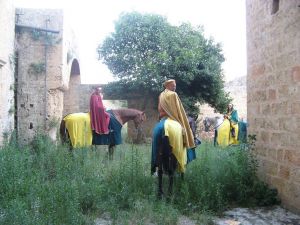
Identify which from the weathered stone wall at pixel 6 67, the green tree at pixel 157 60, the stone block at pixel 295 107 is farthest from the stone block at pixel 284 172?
the green tree at pixel 157 60

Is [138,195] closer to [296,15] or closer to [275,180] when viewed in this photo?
[275,180]

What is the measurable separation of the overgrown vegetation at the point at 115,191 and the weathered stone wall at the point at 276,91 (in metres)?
0.38

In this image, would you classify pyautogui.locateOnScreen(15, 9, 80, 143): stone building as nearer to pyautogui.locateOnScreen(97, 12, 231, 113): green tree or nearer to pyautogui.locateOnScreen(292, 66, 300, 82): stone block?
pyautogui.locateOnScreen(97, 12, 231, 113): green tree

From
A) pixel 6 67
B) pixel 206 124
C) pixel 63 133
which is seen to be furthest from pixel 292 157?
pixel 206 124

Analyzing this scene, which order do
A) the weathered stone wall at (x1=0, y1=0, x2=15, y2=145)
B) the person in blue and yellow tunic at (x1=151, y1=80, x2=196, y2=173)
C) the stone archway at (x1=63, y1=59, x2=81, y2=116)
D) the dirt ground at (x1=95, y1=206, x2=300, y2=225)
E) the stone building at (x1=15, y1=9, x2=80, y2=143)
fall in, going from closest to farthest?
the dirt ground at (x1=95, y1=206, x2=300, y2=225) → the person in blue and yellow tunic at (x1=151, y1=80, x2=196, y2=173) → the weathered stone wall at (x1=0, y1=0, x2=15, y2=145) → the stone building at (x1=15, y1=9, x2=80, y2=143) → the stone archway at (x1=63, y1=59, x2=81, y2=116)

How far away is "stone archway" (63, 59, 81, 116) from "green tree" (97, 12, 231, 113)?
3.70ft

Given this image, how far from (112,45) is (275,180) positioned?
997 cm

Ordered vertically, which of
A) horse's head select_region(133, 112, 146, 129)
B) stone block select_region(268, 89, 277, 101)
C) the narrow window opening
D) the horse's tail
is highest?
the narrow window opening

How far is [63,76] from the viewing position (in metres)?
9.69

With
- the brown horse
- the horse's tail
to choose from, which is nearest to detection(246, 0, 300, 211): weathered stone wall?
the brown horse

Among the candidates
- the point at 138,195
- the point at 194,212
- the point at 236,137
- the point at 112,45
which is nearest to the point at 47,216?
the point at 138,195

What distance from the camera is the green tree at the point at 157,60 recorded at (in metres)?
13.2

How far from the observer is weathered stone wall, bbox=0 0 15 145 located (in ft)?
26.2

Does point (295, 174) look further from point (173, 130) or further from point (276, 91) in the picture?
point (173, 130)
